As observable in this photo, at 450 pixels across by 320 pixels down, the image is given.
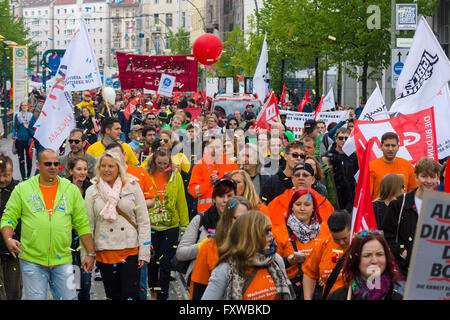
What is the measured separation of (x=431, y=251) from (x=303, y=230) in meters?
2.21

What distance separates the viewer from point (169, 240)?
861cm

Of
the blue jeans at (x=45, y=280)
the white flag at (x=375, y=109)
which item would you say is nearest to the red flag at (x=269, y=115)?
the white flag at (x=375, y=109)

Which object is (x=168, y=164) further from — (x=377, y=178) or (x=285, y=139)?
(x=285, y=139)

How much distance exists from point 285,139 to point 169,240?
6.37m

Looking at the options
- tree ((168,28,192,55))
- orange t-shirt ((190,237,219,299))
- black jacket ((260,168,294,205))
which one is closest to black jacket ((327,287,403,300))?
orange t-shirt ((190,237,219,299))

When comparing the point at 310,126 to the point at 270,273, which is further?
the point at 310,126

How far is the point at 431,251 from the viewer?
4.06 meters

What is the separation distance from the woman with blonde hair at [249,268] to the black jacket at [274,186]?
3.15 m

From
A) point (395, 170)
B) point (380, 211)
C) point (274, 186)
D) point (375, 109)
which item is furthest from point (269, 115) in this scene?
point (380, 211)

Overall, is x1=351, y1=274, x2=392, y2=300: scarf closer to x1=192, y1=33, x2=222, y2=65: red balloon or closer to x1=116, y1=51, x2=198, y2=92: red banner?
x1=116, y1=51, x2=198, y2=92: red banner

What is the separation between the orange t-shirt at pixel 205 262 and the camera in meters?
5.48

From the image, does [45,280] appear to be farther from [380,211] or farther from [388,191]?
[388,191]

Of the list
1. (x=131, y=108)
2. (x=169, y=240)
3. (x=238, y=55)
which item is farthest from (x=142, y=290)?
(x=238, y=55)

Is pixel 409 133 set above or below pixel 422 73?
below
